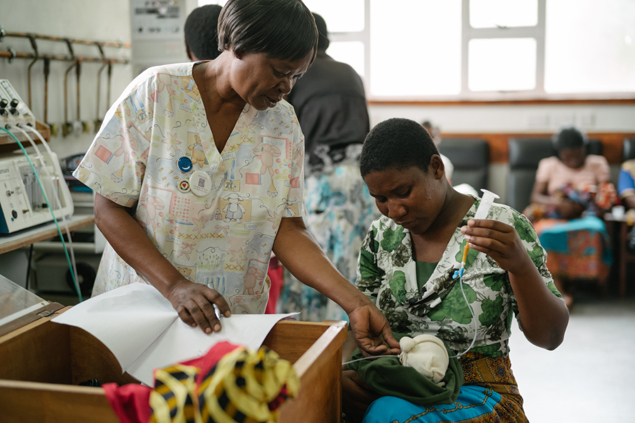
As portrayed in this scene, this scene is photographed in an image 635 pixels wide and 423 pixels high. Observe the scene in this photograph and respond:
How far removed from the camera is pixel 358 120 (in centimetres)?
210

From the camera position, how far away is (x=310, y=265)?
1248 millimetres

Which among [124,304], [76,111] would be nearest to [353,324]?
[124,304]

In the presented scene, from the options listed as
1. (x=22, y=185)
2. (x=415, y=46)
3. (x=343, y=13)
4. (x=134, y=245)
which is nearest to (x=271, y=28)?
(x=134, y=245)

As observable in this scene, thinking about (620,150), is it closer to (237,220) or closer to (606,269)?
(606,269)

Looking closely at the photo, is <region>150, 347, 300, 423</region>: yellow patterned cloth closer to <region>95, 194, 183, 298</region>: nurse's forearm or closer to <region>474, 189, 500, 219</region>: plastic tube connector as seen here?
<region>95, 194, 183, 298</region>: nurse's forearm

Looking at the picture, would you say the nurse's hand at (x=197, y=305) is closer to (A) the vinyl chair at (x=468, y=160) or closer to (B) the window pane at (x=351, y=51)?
(A) the vinyl chair at (x=468, y=160)

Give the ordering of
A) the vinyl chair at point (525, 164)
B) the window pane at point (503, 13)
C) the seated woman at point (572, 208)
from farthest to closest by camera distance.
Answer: the window pane at point (503, 13) → the vinyl chair at point (525, 164) → the seated woman at point (572, 208)

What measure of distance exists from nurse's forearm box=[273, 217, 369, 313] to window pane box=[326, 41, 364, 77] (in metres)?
4.09

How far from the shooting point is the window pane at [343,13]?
5082 millimetres

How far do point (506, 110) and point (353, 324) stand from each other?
13.5 ft

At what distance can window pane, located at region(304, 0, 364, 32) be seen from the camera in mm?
5082

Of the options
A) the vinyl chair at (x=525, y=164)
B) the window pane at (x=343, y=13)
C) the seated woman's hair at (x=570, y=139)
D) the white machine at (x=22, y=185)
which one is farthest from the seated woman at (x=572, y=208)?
the white machine at (x=22, y=185)

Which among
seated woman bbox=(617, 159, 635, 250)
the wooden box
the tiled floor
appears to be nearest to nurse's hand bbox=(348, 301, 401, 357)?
the wooden box

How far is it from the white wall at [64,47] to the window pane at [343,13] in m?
2.22
